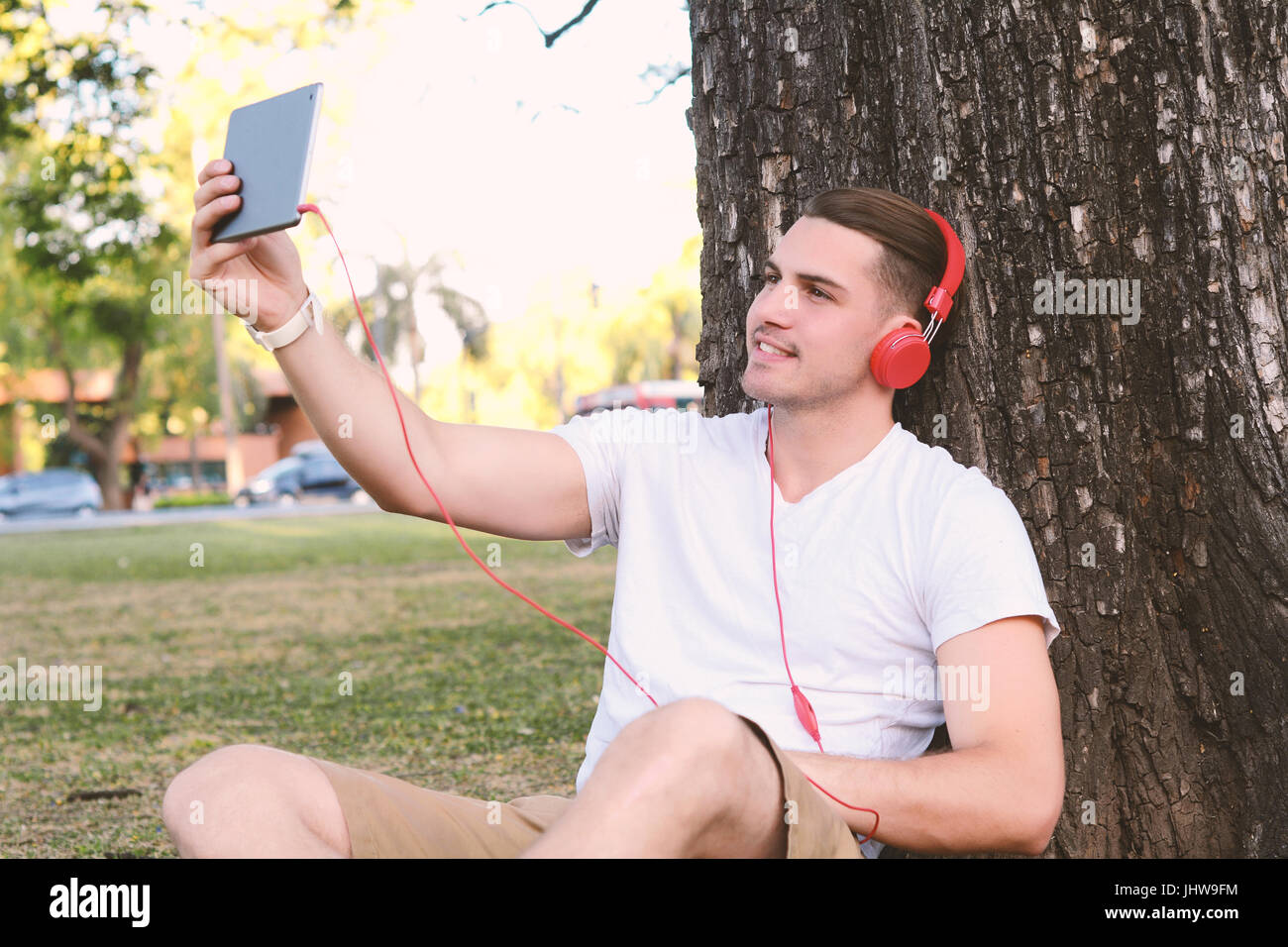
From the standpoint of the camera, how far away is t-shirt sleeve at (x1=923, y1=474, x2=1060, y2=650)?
2146mm

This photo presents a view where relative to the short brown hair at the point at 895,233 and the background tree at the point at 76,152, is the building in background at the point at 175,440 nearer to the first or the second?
the background tree at the point at 76,152

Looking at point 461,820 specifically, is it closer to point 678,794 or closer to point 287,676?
point 678,794

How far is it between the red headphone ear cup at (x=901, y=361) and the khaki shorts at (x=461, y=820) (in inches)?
36.8

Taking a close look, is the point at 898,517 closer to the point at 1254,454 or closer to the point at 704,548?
the point at 704,548

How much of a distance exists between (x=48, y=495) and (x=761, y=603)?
33.9 m

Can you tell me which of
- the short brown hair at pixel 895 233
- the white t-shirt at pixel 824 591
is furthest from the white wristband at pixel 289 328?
the short brown hair at pixel 895 233

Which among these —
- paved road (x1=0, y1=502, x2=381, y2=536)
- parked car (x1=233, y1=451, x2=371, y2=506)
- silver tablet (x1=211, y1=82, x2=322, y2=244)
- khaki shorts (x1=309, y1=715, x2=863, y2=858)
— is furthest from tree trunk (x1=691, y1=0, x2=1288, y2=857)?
parked car (x1=233, y1=451, x2=371, y2=506)

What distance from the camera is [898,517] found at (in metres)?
2.35

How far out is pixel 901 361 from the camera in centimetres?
252

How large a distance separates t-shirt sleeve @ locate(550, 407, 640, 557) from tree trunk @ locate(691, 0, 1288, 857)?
79cm

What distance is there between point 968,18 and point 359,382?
1680 mm

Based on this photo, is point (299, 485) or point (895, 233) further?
point (299, 485)

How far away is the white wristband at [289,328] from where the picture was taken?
2393mm

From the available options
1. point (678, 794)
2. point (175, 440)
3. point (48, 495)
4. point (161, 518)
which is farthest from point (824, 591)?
point (175, 440)
